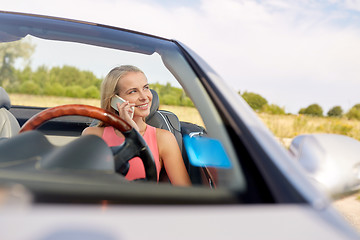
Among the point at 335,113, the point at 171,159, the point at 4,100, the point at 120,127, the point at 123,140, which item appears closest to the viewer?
the point at 120,127

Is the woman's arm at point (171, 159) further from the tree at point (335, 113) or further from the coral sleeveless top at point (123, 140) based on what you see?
the tree at point (335, 113)

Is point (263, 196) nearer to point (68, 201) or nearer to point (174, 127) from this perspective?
point (68, 201)

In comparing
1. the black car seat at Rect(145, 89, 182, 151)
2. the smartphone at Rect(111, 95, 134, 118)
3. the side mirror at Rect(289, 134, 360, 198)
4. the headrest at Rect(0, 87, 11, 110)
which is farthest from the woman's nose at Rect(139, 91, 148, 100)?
the side mirror at Rect(289, 134, 360, 198)

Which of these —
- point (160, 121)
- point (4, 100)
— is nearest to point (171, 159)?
point (160, 121)

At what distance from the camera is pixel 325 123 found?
12.9 metres

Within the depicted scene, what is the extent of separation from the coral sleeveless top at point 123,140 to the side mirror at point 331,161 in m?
0.68

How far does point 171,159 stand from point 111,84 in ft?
2.20

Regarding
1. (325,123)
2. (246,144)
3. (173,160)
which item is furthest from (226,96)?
(325,123)

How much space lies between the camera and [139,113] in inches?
85.1

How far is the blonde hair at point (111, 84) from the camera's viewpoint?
2.21 meters

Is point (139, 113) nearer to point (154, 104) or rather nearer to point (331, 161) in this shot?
point (154, 104)

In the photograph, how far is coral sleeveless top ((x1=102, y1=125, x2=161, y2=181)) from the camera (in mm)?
1517

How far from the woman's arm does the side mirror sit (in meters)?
1.04

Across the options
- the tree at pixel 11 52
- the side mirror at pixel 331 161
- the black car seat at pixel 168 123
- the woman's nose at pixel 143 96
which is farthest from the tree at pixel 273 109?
the side mirror at pixel 331 161
